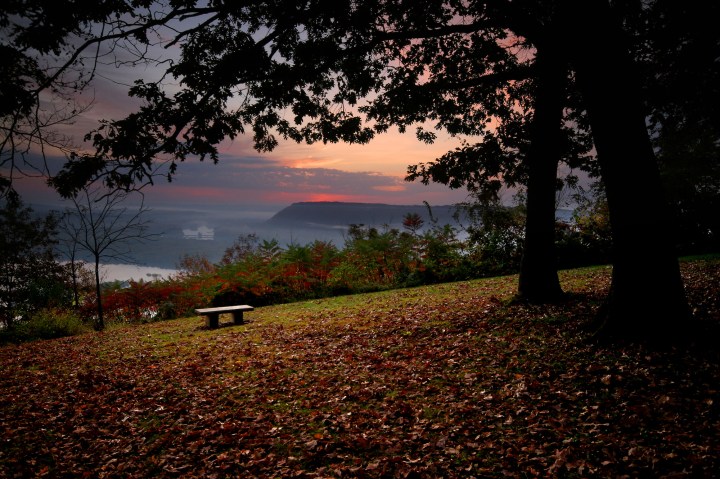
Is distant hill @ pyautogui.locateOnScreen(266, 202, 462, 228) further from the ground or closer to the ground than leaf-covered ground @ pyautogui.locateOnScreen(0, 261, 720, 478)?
further from the ground

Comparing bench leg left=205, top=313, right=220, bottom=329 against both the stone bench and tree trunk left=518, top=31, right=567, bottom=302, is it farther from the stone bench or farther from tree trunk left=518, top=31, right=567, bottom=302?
tree trunk left=518, top=31, right=567, bottom=302

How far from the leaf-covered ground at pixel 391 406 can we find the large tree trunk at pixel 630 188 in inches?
24.9

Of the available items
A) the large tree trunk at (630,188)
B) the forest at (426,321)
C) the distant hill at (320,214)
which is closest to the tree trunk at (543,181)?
the forest at (426,321)

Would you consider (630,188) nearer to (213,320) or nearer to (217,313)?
(217,313)

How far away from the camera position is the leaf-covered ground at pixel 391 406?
3799mm

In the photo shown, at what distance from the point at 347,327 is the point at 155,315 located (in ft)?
34.6

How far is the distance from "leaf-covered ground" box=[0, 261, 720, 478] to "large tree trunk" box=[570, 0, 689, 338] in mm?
632

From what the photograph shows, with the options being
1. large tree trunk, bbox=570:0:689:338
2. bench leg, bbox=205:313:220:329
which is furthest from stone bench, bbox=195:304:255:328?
large tree trunk, bbox=570:0:689:338

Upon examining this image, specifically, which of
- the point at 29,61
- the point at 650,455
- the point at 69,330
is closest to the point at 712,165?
the point at 650,455

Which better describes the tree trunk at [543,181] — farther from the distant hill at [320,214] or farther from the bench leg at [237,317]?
the distant hill at [320,214]

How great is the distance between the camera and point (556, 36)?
7785 millimetres

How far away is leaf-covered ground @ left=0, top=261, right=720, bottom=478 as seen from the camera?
3799 millimetres

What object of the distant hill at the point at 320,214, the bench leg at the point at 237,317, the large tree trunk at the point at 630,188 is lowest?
the bench leg at the point at 237,317

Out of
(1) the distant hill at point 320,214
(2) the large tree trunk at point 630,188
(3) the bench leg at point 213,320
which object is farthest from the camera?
(1) the distant hill at point 320,214
